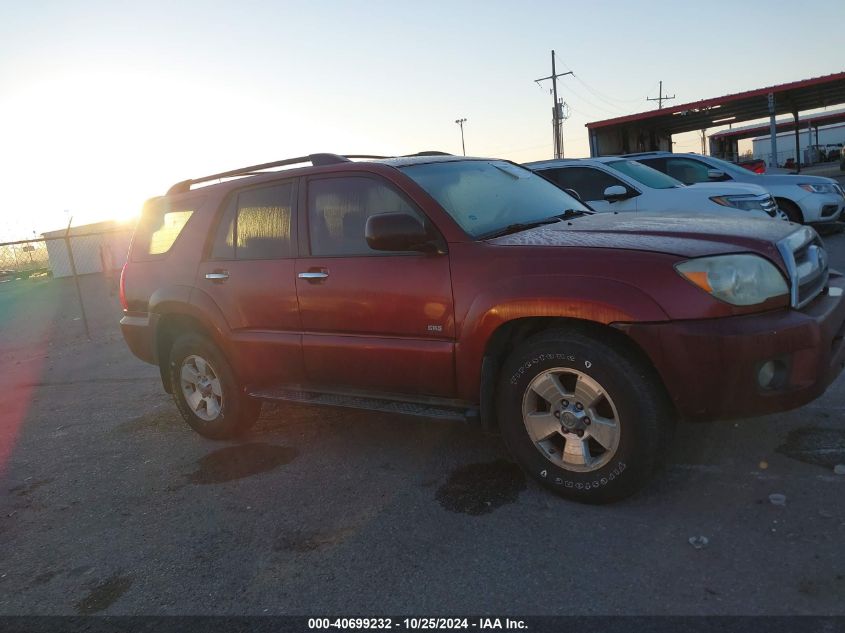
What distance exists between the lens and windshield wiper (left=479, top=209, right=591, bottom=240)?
376 cm

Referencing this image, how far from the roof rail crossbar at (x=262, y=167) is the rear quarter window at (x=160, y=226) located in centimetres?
16

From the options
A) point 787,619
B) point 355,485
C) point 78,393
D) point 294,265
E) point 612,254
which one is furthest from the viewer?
point 78,393

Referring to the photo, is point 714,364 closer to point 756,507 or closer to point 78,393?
point 756,507

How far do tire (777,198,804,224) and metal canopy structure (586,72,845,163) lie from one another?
569 inches

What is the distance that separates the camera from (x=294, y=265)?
4.29m

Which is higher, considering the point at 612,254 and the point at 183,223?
the point at 183,223

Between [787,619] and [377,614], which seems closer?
[787,619]

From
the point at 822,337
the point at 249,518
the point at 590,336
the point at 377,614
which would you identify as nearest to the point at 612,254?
the point at 590,336

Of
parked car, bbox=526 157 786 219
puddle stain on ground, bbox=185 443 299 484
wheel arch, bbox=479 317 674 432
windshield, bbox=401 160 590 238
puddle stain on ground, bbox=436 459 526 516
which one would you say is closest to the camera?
wheel arch, bbox=479 317 674 432

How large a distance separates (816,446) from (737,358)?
1209mm

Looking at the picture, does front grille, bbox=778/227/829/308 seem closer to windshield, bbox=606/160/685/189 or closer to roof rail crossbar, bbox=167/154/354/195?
roof rail crossbar, bbox=167/154/354/195

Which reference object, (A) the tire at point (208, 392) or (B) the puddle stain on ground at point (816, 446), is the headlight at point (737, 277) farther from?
(A) the tire at point (208, 392)

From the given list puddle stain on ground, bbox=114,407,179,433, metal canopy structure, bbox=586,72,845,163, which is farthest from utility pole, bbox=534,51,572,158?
puddle stain on ground, bbox=114,407,179,433

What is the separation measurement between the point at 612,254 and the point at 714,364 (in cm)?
67
